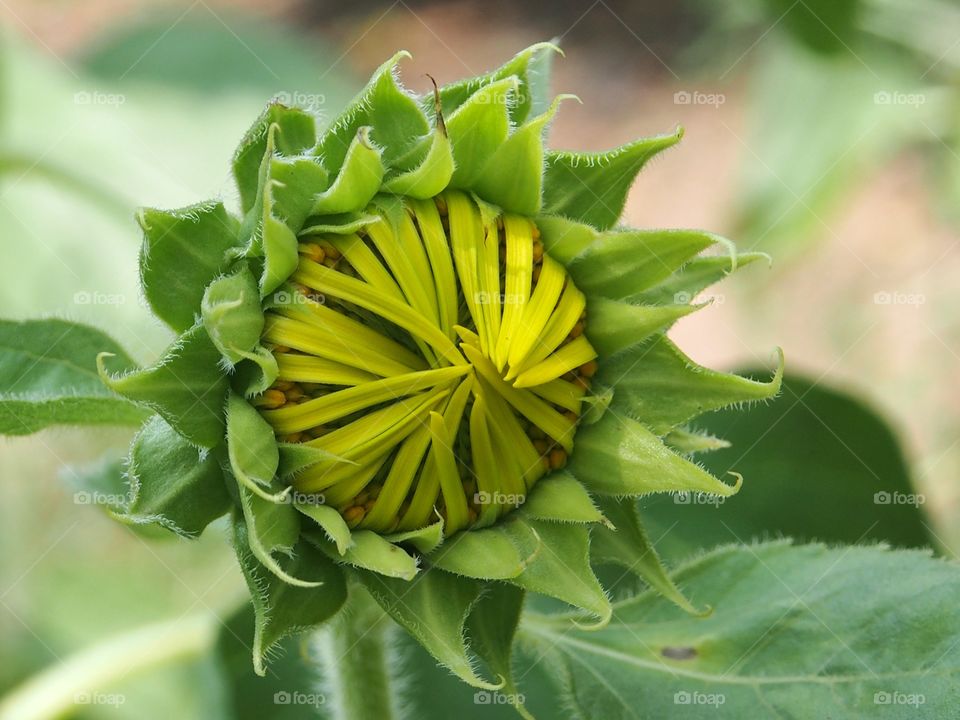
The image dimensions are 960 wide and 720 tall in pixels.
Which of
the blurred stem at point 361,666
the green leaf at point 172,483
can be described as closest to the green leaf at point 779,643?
the blurred stem at point 361,666

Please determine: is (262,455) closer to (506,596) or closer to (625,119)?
(506,596)

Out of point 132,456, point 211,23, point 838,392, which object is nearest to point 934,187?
→ point 838,392

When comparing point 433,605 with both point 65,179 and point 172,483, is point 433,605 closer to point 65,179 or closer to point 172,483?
point 172,483

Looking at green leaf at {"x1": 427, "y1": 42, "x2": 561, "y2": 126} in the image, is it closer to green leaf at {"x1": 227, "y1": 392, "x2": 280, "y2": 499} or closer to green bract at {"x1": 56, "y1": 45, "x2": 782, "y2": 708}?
green bract at {"x1": 56, "y1": 45, "x2": 782, "y2": 708}

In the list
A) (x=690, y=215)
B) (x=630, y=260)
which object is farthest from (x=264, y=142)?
(x=690, y=215)

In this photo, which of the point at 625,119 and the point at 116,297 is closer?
the point at 116,297
